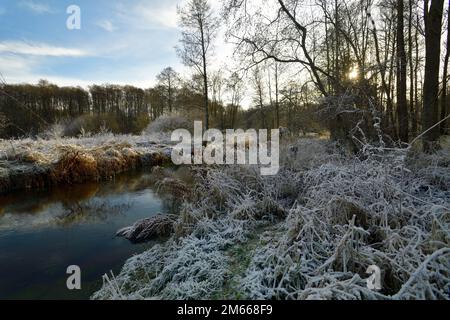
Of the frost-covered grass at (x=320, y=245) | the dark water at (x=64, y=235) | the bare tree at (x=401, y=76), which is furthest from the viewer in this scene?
the bare tree at (x=401, y=76)

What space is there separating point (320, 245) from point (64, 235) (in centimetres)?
462

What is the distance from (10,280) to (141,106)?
30.3 meters

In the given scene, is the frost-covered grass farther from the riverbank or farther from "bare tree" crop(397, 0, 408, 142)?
the riverbank

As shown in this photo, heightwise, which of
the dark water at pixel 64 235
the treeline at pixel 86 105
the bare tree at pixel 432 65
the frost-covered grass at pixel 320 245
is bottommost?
the dark water at pixel 64 235

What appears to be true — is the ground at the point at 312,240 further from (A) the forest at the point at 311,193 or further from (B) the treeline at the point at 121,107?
(B) the treeline at the point at 121,107

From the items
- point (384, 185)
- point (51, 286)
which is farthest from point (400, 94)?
point (51, 286)

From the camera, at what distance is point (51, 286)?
3.49m

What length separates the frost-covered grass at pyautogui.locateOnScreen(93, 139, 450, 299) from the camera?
2.19 meters

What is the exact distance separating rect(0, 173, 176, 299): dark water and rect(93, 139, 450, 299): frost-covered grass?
2.27ft

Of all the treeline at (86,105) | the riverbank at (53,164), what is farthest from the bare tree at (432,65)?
the treeline at (86,105)

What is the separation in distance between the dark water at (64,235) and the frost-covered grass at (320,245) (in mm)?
691

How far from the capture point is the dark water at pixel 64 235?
141 inches

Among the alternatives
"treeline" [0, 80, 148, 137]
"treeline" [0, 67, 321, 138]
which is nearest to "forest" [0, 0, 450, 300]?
"treeline" [0, 67, 321, 138]
